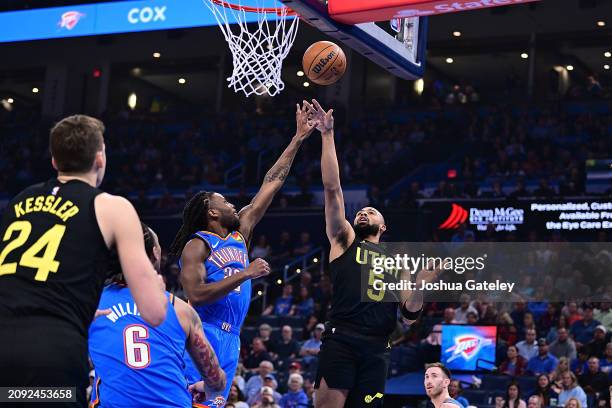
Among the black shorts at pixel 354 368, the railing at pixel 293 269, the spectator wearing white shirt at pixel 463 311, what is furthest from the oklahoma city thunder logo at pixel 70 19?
the black shorts at pixel 354 368

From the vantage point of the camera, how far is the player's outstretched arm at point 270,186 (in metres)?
6.33

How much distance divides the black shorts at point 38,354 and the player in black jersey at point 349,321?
3456 millimetres

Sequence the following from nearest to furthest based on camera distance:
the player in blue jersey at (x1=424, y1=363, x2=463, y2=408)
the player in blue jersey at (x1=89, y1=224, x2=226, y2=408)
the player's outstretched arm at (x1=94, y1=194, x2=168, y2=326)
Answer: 1. the player's outstretched arm at (x1=94, y1=194, x2=168, y2=326)
2. the player in blue jersey at (x1=89, y1=224, x2=226, y2=408)
3. the player in blue jersey at (x1=424, y1=363, x2=463, y2=408)

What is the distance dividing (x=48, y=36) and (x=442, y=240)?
A: 501 inches

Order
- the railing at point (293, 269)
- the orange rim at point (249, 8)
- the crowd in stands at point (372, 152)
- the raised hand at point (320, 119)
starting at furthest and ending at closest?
1. the crowd in stands at point (372, 152)
2. the railing at point (293, 269)
3. the orange rim at point (249, 8)
4. the raised hand at point (320, 119)

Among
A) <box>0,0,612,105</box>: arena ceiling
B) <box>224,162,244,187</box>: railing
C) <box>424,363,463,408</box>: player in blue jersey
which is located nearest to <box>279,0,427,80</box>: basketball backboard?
<box>424,363,463,408</box>: player in blue jersey

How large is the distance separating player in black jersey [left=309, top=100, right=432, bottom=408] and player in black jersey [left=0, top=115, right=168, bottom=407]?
10.6 feet

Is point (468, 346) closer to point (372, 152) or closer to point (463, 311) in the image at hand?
point (463, 311)

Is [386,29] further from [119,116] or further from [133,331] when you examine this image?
[119,116]

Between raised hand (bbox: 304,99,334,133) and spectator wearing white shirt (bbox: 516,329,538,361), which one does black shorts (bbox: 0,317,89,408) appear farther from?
spectator wearing white shirt (bbox: 516,329,538,361)

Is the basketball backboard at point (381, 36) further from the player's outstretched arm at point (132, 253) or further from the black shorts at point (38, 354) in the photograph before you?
the black shorts at point (38, 354)

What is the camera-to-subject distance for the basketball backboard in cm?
672

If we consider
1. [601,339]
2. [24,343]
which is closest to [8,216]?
[24,343]

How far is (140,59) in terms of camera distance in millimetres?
29859
